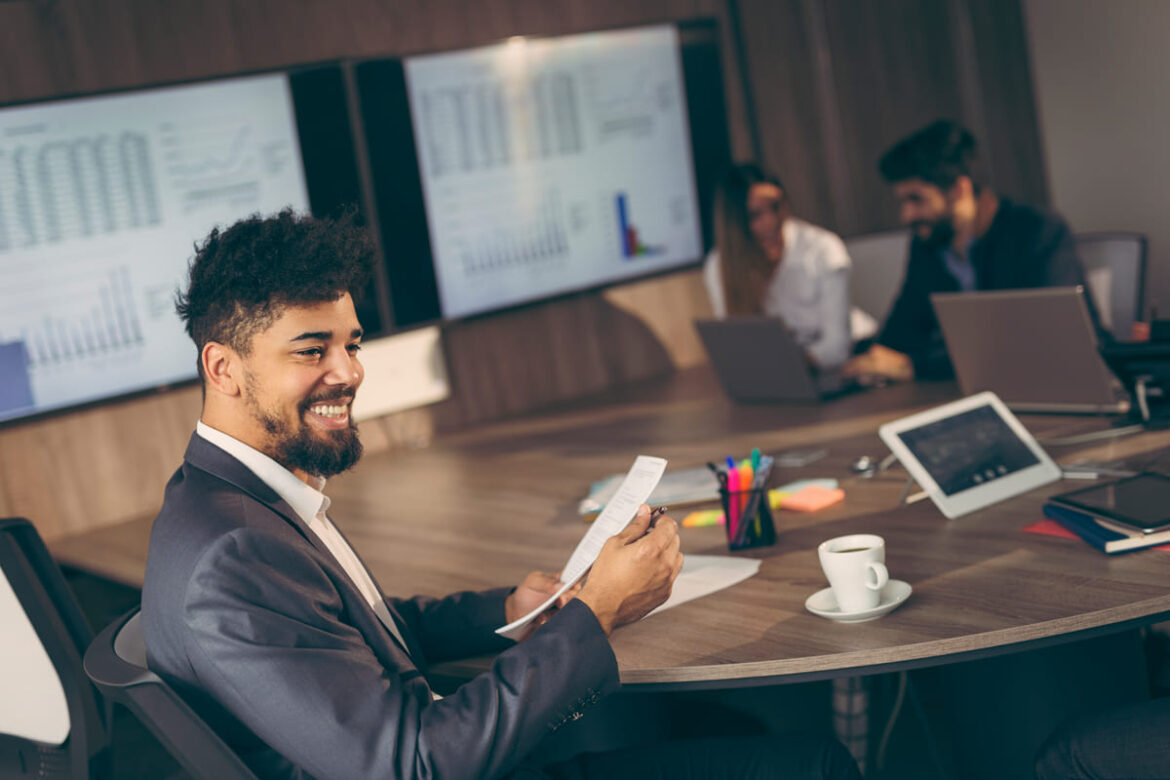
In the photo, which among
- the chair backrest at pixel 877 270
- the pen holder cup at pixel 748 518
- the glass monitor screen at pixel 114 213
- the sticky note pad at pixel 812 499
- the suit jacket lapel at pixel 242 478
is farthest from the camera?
the chair backrest at pixel 877 270

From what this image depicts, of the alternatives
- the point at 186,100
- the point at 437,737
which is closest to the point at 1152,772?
the point at 437,737

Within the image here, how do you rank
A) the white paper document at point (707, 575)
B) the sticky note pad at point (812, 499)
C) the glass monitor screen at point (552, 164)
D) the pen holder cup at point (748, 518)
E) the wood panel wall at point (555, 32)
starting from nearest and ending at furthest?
1. the white paper document at point (707, 575)
2. the pen holder cup at point (748, 518)
3. the sticky note pad at point (812, 499)
4. the wood panel wall at point (555, 32)
5. the glass monitor screen at point (552, 164)

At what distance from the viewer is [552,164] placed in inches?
174

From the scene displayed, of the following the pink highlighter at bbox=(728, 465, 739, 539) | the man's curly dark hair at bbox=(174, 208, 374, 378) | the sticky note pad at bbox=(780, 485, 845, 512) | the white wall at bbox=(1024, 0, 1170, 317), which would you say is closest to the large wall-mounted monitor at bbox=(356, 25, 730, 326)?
the white wall at bbox=(1024, 0, 1170, 317)

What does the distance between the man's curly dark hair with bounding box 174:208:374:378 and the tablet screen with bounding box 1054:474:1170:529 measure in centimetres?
118

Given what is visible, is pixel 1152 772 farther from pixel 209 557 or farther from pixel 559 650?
pixel 209 557

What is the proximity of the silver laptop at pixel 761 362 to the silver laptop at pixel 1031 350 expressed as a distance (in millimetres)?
542

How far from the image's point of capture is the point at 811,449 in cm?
269

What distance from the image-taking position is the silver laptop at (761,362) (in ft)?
10.5

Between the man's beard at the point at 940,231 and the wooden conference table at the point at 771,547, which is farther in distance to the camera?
the man's beard at the point at 940,231

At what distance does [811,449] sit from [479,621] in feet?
3.65

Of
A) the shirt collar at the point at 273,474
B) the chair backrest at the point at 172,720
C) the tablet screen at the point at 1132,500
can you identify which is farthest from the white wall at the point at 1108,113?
the chair backrest at the point at 172,720

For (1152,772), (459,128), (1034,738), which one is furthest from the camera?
(459,128)

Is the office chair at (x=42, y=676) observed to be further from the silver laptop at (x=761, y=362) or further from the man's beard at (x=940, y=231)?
the man's beard at (x=940, y=231)
